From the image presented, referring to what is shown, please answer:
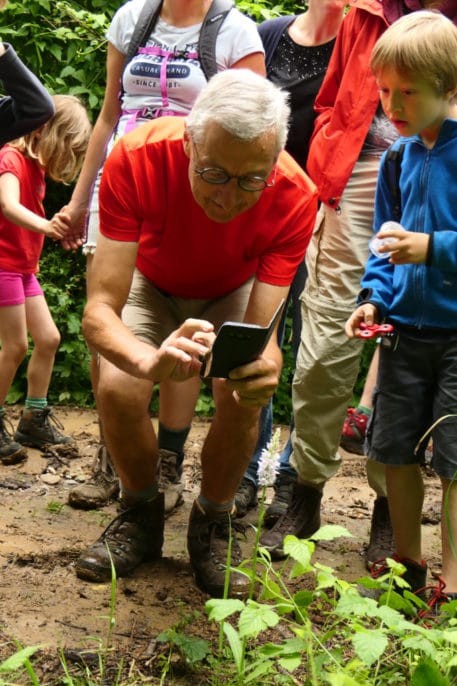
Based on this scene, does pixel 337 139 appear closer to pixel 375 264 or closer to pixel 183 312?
pixel 375 264

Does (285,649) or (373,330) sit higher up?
(373,330)

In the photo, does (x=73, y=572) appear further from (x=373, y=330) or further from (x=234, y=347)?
(x=373, y=330)

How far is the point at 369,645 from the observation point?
206cm

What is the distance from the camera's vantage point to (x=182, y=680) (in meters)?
Result: 2.56

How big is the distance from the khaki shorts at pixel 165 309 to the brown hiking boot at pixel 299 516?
0.77 metres

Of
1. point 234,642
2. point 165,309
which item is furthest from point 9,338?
point 234,642

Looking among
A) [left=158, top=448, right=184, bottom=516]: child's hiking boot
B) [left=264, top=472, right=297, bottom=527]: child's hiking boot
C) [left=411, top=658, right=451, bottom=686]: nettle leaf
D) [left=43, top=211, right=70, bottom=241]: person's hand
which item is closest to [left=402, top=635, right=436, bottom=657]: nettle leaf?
[left=411, top=658, right=451, bottom=686]: nettle leaf

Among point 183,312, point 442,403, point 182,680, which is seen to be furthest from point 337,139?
point 182,680

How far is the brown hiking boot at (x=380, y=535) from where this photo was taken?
3.59 metres

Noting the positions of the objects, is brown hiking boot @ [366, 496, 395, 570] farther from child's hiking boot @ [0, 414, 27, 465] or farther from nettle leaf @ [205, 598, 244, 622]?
child's hiking boot @ [0, 414, 27, 465]

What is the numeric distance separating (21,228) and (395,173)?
246 cm

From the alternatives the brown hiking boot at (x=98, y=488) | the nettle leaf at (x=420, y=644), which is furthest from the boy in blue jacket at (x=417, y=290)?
the brown hiking boot at (x=98, y=488)

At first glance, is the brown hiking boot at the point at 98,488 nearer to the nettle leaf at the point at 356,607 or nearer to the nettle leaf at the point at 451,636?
the nettle leaf at the point at 356,607

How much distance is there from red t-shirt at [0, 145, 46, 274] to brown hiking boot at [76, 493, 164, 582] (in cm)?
208
